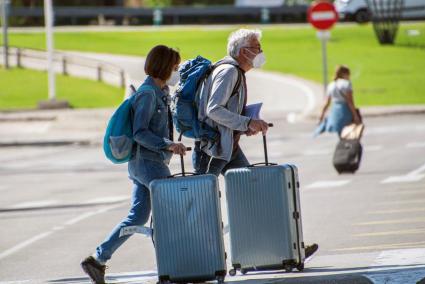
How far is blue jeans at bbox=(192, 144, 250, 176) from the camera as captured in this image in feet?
34.9

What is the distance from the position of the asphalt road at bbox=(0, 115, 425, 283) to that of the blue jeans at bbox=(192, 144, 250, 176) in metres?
0.82

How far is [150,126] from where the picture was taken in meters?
10.4

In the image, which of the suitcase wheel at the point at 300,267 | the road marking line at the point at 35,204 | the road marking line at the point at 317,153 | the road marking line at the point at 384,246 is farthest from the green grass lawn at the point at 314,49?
the suitcase wheel at the point at 300,267

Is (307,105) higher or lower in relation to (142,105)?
lower

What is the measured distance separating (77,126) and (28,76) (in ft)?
53.3

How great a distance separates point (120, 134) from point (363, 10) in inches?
2661

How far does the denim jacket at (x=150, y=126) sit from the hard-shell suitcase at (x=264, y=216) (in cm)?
51

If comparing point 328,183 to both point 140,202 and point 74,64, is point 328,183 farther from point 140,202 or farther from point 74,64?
point 74,64

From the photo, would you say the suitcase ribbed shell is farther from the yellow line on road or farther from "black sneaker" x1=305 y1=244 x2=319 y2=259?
the yellow line on road

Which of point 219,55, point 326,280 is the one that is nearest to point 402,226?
point 326,280

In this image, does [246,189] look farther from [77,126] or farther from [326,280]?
[77,126]

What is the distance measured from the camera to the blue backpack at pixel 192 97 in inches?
414

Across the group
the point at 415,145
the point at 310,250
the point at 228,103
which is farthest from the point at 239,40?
the point at 415,145

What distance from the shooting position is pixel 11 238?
50.9 feet
